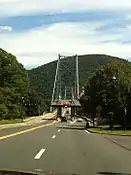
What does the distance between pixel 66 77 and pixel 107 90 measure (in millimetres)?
107874

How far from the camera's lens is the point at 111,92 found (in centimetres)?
6231

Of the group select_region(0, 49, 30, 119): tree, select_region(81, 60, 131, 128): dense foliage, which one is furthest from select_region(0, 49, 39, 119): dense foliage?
select_region(81, 60, 131, 128): dense foliage

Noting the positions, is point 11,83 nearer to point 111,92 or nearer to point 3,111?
point 3,111

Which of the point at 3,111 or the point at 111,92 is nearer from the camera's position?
the point at 111,92

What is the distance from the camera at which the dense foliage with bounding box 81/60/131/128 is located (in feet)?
196

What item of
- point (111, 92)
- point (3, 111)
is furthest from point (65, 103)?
point (111, 92)

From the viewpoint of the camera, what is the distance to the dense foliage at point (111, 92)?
59656 millimetres

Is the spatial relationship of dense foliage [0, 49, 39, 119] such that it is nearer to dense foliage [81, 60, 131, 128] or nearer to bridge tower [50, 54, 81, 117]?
dense foliage [81, 60, 131, 128]

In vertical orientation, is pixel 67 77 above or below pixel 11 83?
above

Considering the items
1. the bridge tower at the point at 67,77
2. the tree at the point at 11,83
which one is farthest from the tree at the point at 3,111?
the bridge tower at the point at 67,77

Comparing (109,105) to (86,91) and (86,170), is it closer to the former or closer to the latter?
(86,91)

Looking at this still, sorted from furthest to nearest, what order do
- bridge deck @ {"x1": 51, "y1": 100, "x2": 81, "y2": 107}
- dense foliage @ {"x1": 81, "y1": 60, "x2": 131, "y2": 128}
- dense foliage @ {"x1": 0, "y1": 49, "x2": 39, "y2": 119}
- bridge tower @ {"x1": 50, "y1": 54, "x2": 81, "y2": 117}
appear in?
bridge tower @ {"x1": 50, "y1": 54, "x2": 81, "y2": 117} < bridge deck @ {"x1": 51, "y1": 100, "x2": 81, "y2": 107} < dense foliage @ {"x1": 0, "y1": 49, "x2": 39, "y2": 119} < dense foliage @ {"x1": 81, "y1": 60, "x2": 131, "y2": 128}

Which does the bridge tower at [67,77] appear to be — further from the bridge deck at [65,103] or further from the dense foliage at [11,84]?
the dense foliage at [11,84]

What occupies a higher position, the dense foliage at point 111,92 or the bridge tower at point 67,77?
the bridge tower at point 67,77
